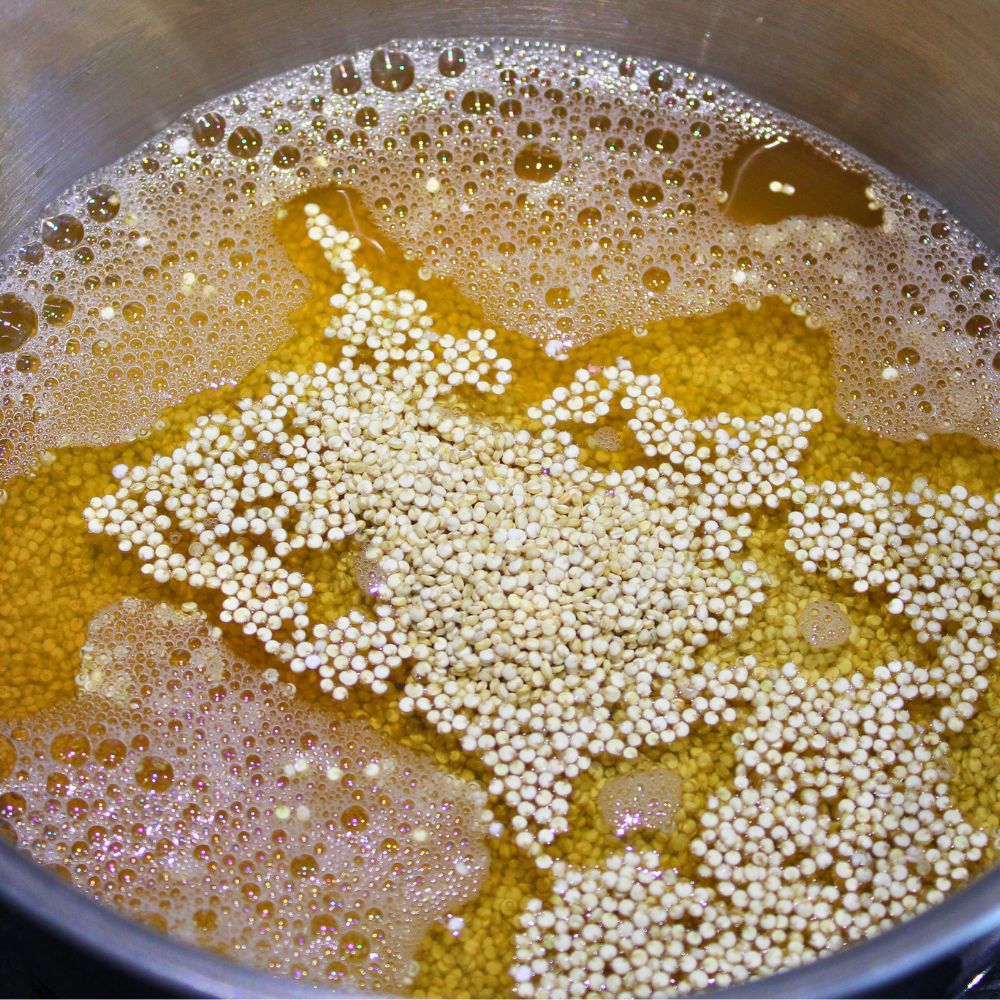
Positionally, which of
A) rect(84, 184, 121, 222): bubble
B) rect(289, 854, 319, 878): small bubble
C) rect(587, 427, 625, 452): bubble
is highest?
rect(84, 184, 121, 222): bubble

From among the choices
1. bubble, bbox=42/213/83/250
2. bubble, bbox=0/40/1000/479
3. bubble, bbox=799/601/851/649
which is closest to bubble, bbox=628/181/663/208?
bubble, bbox=0/40/1000/479

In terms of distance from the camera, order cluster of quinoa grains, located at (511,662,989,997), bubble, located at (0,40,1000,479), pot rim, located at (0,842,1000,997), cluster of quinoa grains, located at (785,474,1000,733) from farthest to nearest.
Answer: bubble, located at (0,40,1000,479) < cluster of quinoa grains, located at (785,474,1000,733) < cluster of quinoa grains, located at (511,662,989,997) < pot rim, located at (0,842,1000,997)

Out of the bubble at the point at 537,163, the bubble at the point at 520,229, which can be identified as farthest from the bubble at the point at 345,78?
the bubble at the point at 537,163

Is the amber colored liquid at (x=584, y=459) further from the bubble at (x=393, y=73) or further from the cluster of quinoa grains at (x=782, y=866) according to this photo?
the bubble at (x=393, y=73)

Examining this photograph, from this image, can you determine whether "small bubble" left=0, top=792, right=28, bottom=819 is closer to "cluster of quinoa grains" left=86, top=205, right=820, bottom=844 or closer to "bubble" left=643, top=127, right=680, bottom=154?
"cluster of quinoa grains" left=86, top=205, right=820, bottom=844

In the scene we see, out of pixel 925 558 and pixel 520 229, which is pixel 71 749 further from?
pixel 925 558

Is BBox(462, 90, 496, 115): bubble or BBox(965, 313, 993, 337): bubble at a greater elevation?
BBox(462, 90, 496, 115): bubble

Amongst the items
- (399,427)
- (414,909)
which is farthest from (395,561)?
(414,909)

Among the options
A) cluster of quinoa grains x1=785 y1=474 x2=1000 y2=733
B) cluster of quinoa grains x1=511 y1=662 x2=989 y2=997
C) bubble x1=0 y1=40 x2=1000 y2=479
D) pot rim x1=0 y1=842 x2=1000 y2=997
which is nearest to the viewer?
pot rim x1=0 y1=842 x2=1000 y2=997
